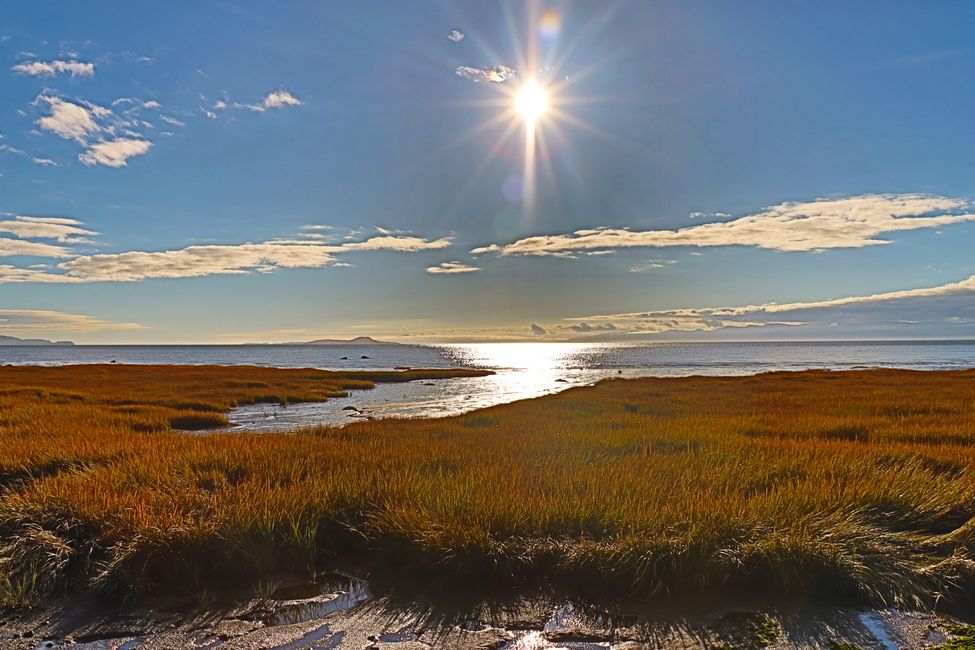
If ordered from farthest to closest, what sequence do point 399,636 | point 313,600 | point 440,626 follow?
1. point 313,600
2. point 440,626
3. point 399,636

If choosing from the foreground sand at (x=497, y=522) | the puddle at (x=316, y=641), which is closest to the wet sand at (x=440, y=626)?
the puddle at (x=316, y=641)

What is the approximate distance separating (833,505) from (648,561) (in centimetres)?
328

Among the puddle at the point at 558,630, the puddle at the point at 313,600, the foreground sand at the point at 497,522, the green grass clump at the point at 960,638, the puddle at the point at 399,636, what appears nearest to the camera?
the green grass clump at the point at 960,638

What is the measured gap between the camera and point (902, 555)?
6.34 metres

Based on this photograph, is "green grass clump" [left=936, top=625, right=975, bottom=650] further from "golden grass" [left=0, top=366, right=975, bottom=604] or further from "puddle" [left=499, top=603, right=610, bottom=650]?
"puddle" [left=499, top=603, right=610, bottom=650]

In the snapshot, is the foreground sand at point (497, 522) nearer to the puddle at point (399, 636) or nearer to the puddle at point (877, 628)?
the puddle at point (877, 628)

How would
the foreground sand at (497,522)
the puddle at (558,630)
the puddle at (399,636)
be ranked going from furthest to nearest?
1. the foreground sand at (497,522)
2. the puddle at (399,636)
3. the puddle at (558,630)

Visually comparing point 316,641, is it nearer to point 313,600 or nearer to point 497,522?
point 313,600

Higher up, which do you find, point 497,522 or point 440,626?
point 497,522

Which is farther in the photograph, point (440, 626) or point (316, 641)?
point (440, 626)

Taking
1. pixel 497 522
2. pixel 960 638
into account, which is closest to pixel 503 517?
pixel 497 522

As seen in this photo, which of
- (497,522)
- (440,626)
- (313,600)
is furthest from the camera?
(497,522)

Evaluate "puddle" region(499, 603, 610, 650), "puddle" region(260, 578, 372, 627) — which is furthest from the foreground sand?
"puddle" region(499, 603, 610, 650)

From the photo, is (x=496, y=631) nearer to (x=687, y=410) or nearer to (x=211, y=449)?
(x=211, y=449)
